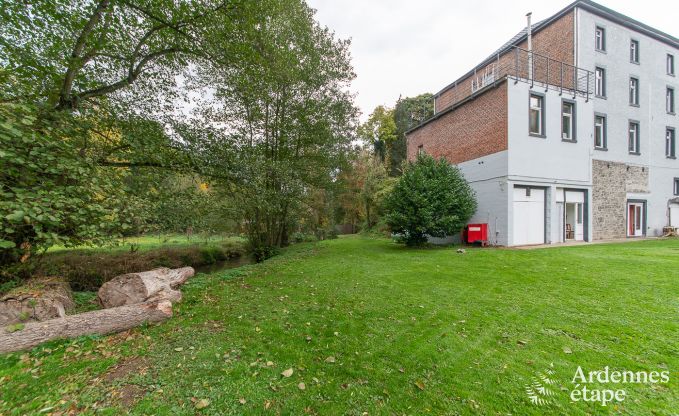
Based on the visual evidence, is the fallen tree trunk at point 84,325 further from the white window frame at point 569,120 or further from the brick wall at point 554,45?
the brick wall at point 554,45

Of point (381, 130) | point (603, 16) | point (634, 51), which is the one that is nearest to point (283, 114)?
point (603, 16)

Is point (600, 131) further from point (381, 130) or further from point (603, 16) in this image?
point (381, 130)

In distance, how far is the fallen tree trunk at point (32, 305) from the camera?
12.9 ft

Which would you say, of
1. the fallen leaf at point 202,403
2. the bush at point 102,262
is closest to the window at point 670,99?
the fallen leaf at point 202,403

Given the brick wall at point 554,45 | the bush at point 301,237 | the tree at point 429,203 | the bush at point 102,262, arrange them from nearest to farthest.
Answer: the bush at point 102,262 → the tree at point 429,203 → the brick wall at point 554,45 → the bush at point 301,237

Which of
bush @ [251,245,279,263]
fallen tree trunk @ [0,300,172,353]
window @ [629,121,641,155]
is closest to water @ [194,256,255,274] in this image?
bush @ [251,245,279,263]

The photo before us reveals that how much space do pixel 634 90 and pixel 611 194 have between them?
21.4 ft

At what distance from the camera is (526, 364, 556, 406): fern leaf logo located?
2250mm

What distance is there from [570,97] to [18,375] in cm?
1824

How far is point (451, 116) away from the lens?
1485 cm

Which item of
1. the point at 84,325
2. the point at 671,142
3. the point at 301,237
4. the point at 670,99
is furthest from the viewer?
the point at 301,237

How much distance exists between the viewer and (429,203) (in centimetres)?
1098

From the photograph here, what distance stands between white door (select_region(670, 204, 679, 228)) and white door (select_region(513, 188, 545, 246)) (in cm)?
1095

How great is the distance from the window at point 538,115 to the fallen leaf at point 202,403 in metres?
14.4
